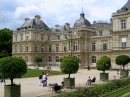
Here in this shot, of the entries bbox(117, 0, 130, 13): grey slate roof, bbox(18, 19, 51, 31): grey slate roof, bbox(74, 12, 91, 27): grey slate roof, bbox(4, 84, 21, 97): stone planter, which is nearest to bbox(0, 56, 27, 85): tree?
bbox(4, 84, 21, 97): stone planter

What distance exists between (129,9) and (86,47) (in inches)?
568

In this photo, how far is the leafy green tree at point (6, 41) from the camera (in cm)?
6162

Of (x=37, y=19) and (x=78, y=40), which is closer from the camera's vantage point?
(x=78, y=40)

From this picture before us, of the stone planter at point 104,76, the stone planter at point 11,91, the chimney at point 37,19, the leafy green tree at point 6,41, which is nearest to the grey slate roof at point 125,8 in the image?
the stone planter at point 104,76

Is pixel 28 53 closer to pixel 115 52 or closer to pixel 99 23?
pixel 99 23

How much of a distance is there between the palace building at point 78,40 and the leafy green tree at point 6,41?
3.37 m

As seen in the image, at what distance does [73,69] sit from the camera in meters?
17.8

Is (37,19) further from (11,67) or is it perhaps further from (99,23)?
(11,67)

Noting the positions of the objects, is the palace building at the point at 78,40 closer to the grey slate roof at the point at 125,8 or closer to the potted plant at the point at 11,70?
the grey slate roof at the point at 125,8

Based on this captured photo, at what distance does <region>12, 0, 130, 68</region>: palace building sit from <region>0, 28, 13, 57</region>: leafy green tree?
3367mm

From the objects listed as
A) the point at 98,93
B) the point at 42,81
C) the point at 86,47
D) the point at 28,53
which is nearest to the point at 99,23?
the point at 86,47

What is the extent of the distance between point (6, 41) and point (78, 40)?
26.7 m

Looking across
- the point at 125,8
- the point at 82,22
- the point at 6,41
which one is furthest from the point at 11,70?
the point at 6,41

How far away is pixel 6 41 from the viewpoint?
63.9m
